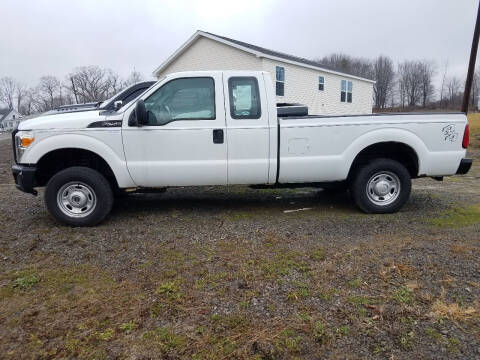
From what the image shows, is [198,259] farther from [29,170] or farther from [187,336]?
[29,170]

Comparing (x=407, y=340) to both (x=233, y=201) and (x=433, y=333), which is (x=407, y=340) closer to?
(x=433, y=333)

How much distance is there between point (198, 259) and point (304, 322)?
4.63ft

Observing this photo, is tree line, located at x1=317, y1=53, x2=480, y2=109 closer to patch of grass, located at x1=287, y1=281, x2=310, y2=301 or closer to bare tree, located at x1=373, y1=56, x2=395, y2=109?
bare tree, located at x1=373, y1=56, x2=395, y2=109

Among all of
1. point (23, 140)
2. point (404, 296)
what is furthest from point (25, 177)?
→ point (404, 296)

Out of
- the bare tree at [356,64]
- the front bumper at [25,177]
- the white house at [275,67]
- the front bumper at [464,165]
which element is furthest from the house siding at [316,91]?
the bare tree at [356,64]

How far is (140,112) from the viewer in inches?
167

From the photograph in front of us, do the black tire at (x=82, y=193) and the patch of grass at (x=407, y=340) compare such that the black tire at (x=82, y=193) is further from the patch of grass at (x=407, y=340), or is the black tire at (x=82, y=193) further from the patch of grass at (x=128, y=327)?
the patch of grass at (x=407, y=340)

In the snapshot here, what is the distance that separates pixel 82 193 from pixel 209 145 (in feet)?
5.94

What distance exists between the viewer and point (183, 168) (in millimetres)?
4539

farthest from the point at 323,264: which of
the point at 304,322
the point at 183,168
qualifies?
the point at 183,168

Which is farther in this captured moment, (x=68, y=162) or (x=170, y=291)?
(x=68, y=162)

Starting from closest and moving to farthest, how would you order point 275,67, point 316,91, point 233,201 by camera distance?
point 233,201 < point 275,67 < point 316,91

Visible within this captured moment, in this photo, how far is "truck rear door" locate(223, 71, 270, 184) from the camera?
4555 millimetres

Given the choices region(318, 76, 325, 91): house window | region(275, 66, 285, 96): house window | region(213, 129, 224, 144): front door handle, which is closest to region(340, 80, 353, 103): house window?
region(318, 76, 325, 91): house window
